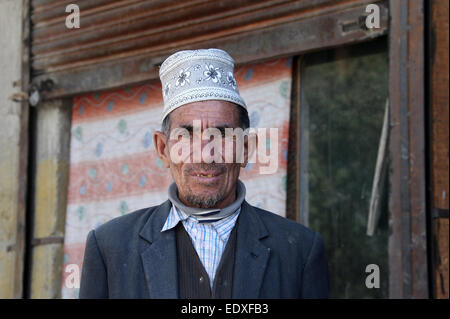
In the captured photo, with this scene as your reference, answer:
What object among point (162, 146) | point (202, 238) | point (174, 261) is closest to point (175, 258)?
point (174, 261)

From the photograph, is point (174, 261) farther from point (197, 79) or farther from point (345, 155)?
point (345, 155)

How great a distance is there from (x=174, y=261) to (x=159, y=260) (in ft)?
0.15

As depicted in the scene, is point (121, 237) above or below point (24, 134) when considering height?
below

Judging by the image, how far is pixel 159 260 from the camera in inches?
81.4

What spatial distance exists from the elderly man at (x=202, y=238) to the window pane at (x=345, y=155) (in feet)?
5.06

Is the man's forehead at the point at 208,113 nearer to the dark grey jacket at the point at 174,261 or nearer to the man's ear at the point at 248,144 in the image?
the man's ear at the point at 248,144

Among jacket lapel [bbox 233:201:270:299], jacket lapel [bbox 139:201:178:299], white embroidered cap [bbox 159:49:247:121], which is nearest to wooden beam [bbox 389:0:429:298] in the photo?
jacket lapel [bbox 233:201:270:299]

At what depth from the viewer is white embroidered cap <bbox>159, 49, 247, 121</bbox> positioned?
2.08 m

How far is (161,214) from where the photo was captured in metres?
2.21

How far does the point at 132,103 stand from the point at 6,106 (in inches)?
47.6

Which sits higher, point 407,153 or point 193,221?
point 407,153

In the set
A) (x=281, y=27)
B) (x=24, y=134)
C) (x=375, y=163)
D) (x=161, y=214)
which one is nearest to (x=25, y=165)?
(x=24, y=134)
